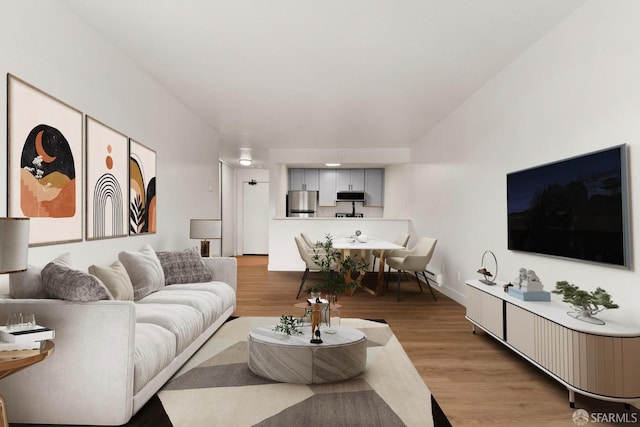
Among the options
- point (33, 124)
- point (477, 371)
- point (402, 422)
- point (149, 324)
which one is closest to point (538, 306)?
point (477, 371)

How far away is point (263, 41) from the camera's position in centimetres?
375

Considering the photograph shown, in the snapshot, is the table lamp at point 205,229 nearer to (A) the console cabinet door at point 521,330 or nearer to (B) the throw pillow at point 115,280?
(B) the throw pillow at point 115,280

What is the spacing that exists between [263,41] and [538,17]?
7.27ft

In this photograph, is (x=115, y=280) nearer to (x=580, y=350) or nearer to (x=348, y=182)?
(x=580, y=350)

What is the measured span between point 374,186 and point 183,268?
7.00 metres

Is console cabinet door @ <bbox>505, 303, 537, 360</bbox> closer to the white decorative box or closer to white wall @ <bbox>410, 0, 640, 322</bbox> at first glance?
the white decorative box

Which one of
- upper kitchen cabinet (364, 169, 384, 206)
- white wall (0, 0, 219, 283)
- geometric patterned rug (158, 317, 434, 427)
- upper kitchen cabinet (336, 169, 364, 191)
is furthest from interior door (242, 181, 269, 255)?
geometric patterned rug (158, 317, 434, 427)

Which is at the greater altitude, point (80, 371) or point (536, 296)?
point (536, 296)

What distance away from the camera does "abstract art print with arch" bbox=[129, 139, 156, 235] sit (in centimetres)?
421

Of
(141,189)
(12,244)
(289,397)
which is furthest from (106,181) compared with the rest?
(289,397)

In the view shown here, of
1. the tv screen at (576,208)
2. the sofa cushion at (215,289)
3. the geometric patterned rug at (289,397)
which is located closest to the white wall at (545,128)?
the tv screen at (576,208)

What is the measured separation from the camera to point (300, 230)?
29.9ft

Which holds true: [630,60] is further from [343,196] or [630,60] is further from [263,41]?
[343,196]

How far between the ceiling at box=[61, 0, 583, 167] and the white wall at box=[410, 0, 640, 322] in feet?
0.76
